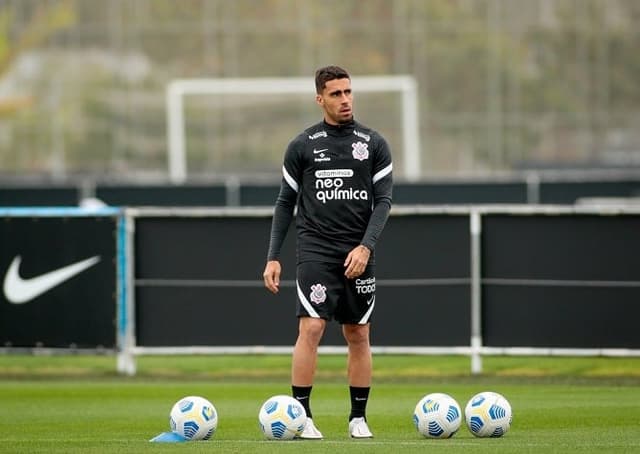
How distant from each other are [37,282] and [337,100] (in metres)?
7.09

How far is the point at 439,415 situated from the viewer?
954 cm

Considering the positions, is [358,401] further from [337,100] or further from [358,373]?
[337,100]

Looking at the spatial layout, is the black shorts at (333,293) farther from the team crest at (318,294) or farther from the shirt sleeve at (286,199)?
the shirt sleeve at (286,199)

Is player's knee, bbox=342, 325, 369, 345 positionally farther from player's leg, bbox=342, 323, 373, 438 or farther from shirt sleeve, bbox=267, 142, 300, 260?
shirt sleeve, bbox=267, 142, 300, 260

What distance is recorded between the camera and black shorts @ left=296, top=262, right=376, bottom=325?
9.66m

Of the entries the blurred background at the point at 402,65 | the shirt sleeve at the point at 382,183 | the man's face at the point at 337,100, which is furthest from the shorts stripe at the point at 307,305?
the blurred background at the point at 402,65

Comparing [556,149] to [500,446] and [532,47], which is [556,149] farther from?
[500,446]

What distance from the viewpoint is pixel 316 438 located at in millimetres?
9617

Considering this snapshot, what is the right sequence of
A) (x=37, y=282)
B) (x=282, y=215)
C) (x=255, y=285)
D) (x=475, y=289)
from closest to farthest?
(x=282, y=215)
(x=475, y=289)
(x=255, y=285)
(x=37, y=282)

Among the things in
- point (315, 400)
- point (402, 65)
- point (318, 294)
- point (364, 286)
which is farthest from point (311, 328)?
point (402, 65)

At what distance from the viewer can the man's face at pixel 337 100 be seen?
380 inches

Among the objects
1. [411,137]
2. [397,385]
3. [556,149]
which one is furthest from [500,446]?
[556,149]

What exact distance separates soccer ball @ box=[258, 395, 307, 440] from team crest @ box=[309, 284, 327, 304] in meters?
0.66

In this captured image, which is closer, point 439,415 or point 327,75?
point 439,415
